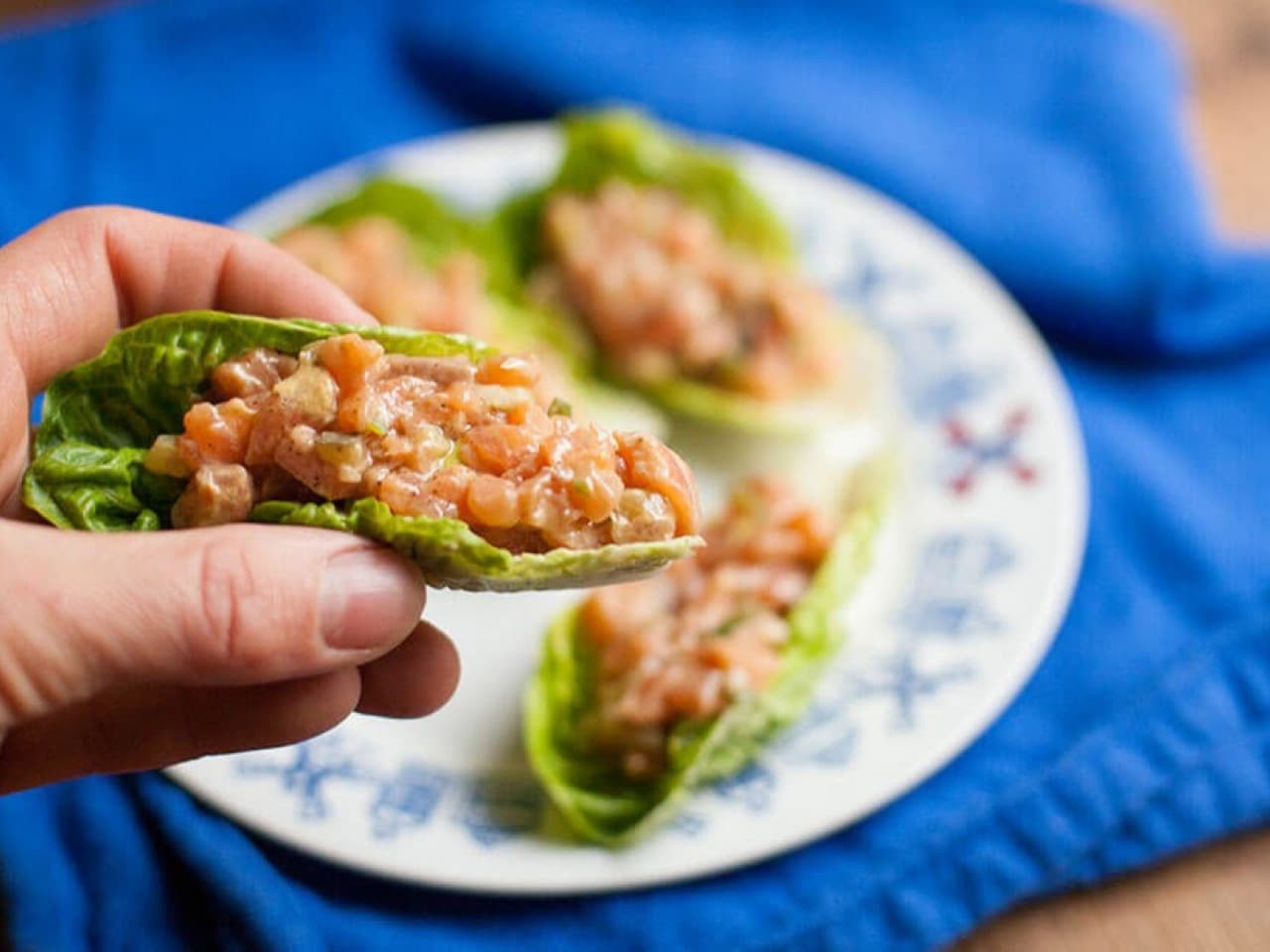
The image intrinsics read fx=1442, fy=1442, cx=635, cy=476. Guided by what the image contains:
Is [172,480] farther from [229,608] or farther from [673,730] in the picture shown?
[673,730]

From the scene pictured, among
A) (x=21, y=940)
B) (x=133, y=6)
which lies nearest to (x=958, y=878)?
(x=21, y=940)

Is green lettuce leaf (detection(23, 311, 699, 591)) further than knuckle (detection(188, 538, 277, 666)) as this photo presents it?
Yes

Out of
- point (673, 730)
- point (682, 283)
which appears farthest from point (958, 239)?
point (673, 730)

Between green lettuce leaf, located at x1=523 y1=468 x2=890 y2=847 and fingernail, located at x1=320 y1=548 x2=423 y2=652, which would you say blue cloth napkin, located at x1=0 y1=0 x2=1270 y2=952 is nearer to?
green lettuce leaf, located at x1=523 y1=468 x2=890 y2=847

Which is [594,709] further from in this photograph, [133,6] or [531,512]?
[133,6]

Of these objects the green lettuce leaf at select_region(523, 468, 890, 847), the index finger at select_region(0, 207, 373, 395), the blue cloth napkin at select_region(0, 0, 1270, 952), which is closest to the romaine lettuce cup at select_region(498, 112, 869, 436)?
the blue cloth napkin at select_region(0, 0, 1270, 952)

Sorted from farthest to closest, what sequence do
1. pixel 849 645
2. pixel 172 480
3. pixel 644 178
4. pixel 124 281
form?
1. pixel 644 178
2. pixel 849 645
3. pixel 124 281
4. pixel 172 480
